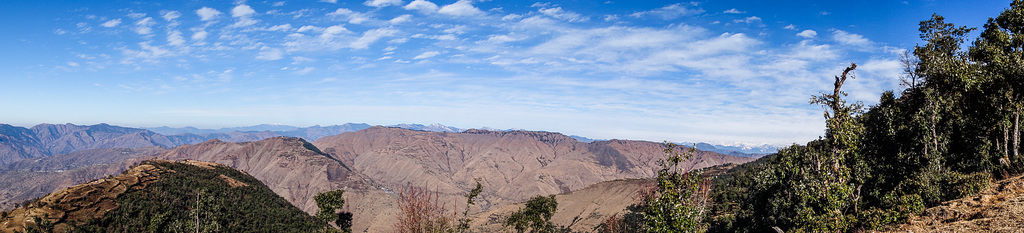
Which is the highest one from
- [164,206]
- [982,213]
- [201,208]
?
[982,213]

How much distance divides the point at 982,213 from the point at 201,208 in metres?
76.2

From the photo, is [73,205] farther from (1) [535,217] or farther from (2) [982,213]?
(2) [982,213]

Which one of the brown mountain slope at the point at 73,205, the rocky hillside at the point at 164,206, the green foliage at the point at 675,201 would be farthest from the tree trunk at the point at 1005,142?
the brown mountain slope at the point at 73,205

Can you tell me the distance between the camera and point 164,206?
79.8 meters

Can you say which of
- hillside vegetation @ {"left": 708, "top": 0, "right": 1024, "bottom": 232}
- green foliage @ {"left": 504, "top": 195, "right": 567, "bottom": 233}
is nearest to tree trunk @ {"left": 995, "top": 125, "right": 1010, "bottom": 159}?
hillside vegetation @ {"left": 708, "top": 0, "right": 1024, "bottom": 232}

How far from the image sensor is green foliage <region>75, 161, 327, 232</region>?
218ft

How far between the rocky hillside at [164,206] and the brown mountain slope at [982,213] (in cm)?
6578

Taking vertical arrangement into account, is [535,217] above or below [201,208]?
below

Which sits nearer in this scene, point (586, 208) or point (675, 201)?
point (675, 201)

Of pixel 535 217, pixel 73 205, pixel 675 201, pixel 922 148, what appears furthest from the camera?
pixel 73 205

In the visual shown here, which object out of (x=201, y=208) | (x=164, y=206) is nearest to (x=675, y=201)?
(x=201, y=208)

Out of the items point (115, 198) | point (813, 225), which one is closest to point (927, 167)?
point (813, 225)

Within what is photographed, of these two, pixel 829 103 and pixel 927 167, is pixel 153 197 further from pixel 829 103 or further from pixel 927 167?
pixel 927 167

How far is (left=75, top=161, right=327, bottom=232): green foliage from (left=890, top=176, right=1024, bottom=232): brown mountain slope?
216ft
